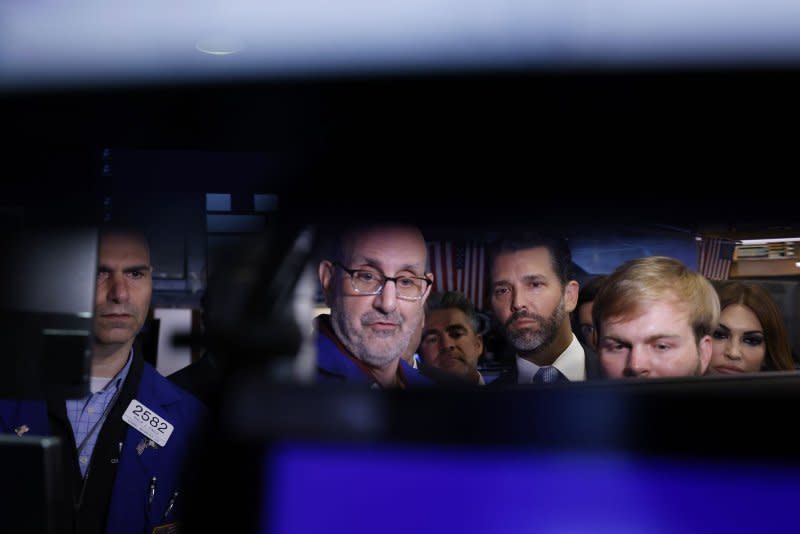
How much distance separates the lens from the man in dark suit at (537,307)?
0.74 meters

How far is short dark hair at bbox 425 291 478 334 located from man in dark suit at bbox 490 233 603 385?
3 centimetres

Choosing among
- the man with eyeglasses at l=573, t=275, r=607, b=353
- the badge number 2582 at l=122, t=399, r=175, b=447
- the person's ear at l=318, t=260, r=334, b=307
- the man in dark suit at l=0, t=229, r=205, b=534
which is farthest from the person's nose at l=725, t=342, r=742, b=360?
the badge number 2582 at l=122, t=399, r=175, b=447

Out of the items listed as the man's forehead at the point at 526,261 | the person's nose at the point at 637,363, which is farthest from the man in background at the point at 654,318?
the man's forehead at the point at 526,261

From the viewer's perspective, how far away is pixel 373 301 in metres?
0.77

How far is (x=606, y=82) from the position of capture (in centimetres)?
80

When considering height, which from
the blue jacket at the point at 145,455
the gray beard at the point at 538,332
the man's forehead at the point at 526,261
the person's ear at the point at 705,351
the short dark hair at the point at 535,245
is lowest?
the blue jacket at the point at 145,455

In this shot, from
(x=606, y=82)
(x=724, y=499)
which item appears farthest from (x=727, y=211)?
(x=724, y=499)

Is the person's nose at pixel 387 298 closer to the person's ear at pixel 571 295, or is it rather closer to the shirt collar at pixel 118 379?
the person's ear at pixel 571 295

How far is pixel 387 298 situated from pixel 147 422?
869mm

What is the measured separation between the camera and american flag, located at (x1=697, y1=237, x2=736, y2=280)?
0.81 meters

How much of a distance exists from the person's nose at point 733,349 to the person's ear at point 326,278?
1.51ft

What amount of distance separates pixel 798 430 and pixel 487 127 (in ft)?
1.33

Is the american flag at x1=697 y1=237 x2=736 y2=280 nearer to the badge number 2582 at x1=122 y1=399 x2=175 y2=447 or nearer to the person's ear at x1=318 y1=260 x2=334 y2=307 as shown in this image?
the person's ear at x1=318 y1=260 x2=334 y2=307

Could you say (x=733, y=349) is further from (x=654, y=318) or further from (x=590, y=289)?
(x=590, y=289)
